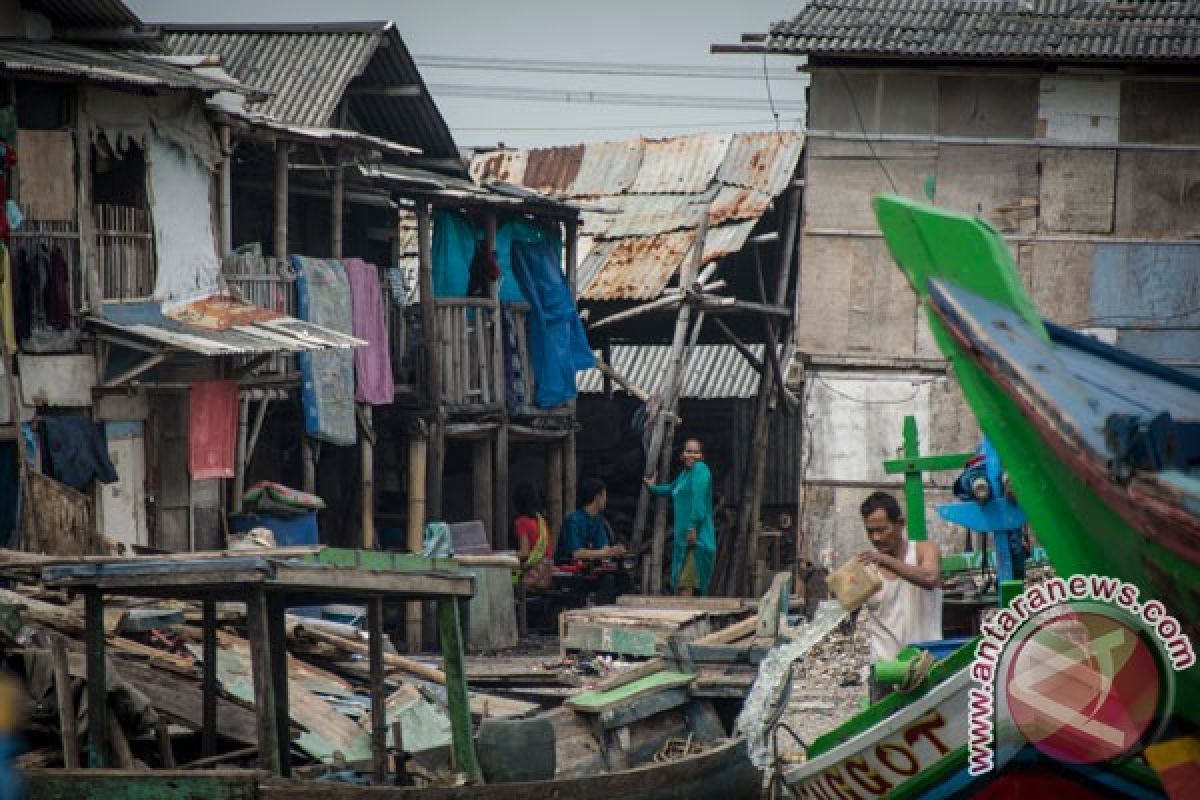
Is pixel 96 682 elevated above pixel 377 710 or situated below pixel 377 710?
above

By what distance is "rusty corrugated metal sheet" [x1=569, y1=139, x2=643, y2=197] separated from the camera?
2877 cm

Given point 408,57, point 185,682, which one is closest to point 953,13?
point 408,57

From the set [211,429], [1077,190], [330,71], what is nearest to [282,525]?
[211,429]

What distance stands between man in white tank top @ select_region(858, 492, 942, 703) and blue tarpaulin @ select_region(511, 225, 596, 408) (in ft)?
46.0

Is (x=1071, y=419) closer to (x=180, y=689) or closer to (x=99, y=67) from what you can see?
(x=180, y=689)

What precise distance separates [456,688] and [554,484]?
14112 millimetres

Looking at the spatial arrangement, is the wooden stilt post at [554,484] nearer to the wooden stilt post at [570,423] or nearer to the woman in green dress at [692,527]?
the wooden stilt post at [570,423]

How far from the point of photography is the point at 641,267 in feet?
86.2

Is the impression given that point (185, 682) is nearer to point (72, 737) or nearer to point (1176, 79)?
point (72, 737)

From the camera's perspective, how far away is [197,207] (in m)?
18.8

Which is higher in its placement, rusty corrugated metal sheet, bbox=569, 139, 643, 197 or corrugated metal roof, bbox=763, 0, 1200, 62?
corrugated metal roof, bbox=763, 0, 1200, 62

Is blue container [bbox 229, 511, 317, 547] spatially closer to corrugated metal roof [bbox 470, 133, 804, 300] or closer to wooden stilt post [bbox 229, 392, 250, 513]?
wooden stilt post [bbox 229, 392, 250, 513]

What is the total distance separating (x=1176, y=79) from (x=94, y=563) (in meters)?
15.1

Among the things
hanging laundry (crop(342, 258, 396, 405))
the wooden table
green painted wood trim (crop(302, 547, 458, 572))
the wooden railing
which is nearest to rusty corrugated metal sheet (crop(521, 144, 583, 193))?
hanging laundry (crop(342, 258, 396, 405))
